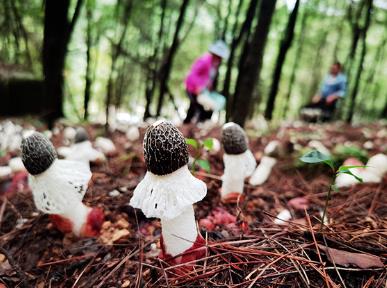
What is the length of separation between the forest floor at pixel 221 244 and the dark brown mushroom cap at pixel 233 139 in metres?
0.59

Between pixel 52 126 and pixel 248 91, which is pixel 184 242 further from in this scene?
pixel 52 126

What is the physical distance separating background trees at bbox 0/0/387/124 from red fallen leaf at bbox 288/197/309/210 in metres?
2.02

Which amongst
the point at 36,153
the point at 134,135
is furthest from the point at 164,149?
the point at 134,135

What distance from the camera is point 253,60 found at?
15.9 feet

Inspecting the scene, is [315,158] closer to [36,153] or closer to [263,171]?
[36,153]

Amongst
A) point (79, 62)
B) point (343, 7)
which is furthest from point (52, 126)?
point (343, 7)

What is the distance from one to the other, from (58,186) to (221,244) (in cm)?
142

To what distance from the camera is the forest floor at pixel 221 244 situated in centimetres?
169

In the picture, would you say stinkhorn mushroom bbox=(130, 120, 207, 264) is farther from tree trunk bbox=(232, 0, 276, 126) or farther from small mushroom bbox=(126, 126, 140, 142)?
small mushroom bbox=(126, 126, 140, 142)

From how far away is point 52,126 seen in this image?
743 centimetres

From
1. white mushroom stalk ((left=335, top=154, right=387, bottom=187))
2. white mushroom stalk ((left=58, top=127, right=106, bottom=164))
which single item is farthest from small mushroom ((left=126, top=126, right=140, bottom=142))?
white mushroom stalk ((left=335, top=154, right=387, bottom=187))

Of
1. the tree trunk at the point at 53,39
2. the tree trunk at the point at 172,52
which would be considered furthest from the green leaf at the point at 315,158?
the tree trunk at the point at 172,52

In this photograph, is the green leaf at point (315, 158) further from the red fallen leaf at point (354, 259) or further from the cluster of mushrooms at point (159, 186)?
the cluster of mushrooms at point (159, 186)

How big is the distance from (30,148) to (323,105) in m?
10.2
